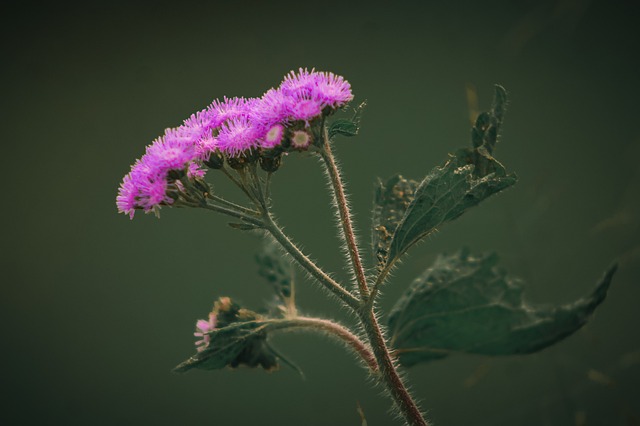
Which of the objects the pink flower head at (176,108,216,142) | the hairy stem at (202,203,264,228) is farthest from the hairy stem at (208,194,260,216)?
the pink flower head at (176,108,216,142)

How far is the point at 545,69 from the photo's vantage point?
4680 millimetres

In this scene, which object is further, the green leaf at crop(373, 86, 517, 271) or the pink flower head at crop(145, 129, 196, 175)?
the pink flower head at crop(145, 129, 196, 175)

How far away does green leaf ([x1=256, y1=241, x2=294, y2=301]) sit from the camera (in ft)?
4.36

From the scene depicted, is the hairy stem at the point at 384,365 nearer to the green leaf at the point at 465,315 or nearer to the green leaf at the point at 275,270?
the green leaf at the point at 465,315

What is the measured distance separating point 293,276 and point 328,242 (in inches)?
101

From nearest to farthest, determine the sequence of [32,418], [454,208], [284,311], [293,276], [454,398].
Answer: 1. [454,208]
2. [284,311]
3. [293,276]
4. [454,398]
5. [32,418]

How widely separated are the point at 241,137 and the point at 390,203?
0.33 metres

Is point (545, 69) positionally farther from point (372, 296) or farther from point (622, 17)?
point (372, 296)

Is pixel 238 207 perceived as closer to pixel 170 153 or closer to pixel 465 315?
pixel 170 153

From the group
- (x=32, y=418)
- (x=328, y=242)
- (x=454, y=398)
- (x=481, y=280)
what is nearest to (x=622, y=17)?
(x=328, y=242)

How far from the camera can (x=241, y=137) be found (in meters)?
1.12

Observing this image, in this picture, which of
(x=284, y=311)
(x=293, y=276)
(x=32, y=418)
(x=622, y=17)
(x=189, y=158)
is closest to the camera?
(x=189, y=158)

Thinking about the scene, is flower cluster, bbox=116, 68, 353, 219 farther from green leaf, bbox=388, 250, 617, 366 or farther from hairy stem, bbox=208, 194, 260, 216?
green leaf, bbox=388, 250, 617, 366

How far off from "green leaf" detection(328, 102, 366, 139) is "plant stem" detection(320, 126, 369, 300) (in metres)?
0.02
